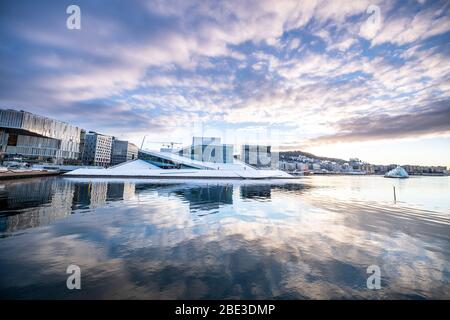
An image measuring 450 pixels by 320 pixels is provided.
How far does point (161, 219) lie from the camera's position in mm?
13055

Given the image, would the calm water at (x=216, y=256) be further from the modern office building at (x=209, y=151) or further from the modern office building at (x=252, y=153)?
the modern office building at (x=252, y=153)

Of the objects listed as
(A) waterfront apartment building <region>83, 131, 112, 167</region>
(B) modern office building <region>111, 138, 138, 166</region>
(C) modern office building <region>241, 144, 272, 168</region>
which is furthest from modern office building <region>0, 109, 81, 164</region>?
(C) modern office building <region>241, 144, 272, 168</region>

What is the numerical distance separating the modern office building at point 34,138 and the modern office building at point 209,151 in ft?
239

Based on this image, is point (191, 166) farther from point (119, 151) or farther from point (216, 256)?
point (119, 151)

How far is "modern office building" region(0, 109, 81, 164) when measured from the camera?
8862 centimetres

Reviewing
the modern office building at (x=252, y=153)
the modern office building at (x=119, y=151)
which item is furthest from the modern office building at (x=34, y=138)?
the modern office building at (x=252, y=153)

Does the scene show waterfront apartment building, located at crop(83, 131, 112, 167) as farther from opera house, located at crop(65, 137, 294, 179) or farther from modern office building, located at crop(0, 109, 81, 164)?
opera house, located at crop(65, 137, 294, 179)

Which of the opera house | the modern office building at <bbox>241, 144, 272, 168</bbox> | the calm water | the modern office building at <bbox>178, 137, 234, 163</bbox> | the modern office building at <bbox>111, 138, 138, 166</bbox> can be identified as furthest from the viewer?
the modern office building at <bbox>111, 138, 138, 166</bbox>

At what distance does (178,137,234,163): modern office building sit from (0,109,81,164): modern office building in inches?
2870

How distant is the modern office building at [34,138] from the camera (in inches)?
3489

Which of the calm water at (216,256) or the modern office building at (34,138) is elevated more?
the modern office building at (34,138)

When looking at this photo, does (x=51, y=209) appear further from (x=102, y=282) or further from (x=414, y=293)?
(x=414, y=293)

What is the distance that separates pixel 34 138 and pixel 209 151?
90.6 m

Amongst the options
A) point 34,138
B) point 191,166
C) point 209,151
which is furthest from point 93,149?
point 191,166
